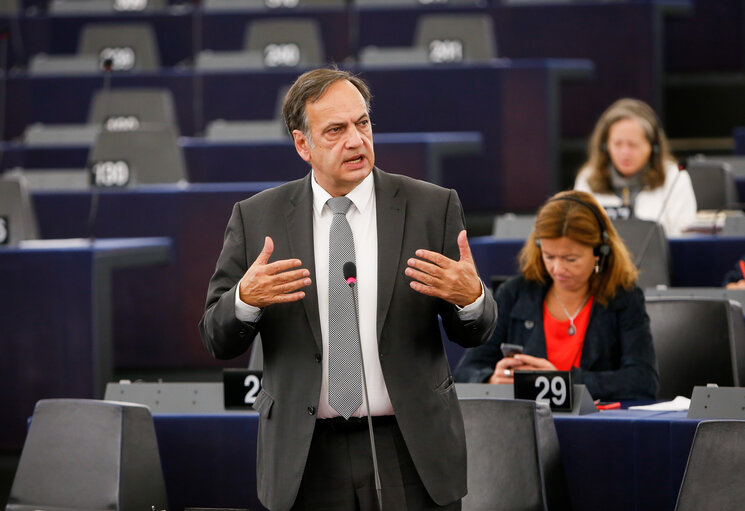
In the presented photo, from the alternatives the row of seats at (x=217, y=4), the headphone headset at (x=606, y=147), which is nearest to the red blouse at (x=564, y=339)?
the headphone headset at (x=606, y=147)

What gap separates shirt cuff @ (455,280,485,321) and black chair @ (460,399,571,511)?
85 centimetres

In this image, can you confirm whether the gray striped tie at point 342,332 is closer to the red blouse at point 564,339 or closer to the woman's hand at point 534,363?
the woman's hand at point 534,363

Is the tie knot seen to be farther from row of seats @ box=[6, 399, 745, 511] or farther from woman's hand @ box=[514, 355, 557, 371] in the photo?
woman's hand @ box=[514, 355, 557, 371]

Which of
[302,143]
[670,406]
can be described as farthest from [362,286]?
[670,406]

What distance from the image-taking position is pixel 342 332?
6.90 feet

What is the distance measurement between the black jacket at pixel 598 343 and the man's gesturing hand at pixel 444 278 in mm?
1324

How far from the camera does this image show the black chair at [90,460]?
2988 millimetres

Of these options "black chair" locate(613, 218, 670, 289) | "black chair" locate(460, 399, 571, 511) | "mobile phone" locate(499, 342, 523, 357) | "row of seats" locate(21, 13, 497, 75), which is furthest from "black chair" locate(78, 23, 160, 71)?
"black chair" locate(460, 399, 571, 511)

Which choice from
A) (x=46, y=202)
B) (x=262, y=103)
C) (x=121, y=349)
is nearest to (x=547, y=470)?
(x=121, y=349)

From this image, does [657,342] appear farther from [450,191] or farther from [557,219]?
[450,191]

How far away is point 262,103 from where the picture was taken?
7180 millimetres

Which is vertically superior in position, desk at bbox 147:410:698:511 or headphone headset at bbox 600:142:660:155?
headphone headset at bbox 600:142:660:155

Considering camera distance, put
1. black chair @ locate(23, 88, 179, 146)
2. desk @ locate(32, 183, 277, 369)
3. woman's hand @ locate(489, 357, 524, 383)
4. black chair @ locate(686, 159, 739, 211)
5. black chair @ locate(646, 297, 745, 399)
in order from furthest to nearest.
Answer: black chair @ locate(23, 88, 179, 146)
black chair @ locate(686, 159, 739, 211)
desk @ locate(32, 183, 277, 369)
black chair @ locate(646, 297, 745, 399)
woman's hand @ locate(489, 357, 524, 383)

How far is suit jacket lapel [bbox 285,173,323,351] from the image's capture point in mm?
2102
